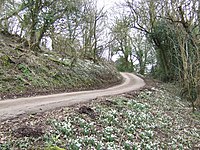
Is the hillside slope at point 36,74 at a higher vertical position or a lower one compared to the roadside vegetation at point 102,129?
higher

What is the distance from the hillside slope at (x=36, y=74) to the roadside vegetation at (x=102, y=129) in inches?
167

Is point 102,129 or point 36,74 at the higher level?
point 36,74

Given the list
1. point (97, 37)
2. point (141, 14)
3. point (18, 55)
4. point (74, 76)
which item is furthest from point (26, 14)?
point (141, 14)

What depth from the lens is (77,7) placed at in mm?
18156

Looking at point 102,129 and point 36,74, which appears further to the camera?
point 36,74

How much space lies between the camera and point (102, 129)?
7.27 metres

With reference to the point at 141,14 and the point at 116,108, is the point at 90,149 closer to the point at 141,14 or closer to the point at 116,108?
the point at 116,108

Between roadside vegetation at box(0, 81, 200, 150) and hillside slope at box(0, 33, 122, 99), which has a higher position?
hillside slope at box(0, 33, 122, 99)

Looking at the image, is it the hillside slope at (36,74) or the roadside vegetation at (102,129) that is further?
the hillside slope at (36,74)

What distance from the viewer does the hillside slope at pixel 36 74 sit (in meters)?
11.9

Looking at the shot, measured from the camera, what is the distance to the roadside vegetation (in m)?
5.61

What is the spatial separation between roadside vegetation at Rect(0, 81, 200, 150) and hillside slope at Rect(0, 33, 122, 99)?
13.9 ft

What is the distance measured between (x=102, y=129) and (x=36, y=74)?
7.85 metres

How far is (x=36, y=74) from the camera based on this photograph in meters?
13.9
